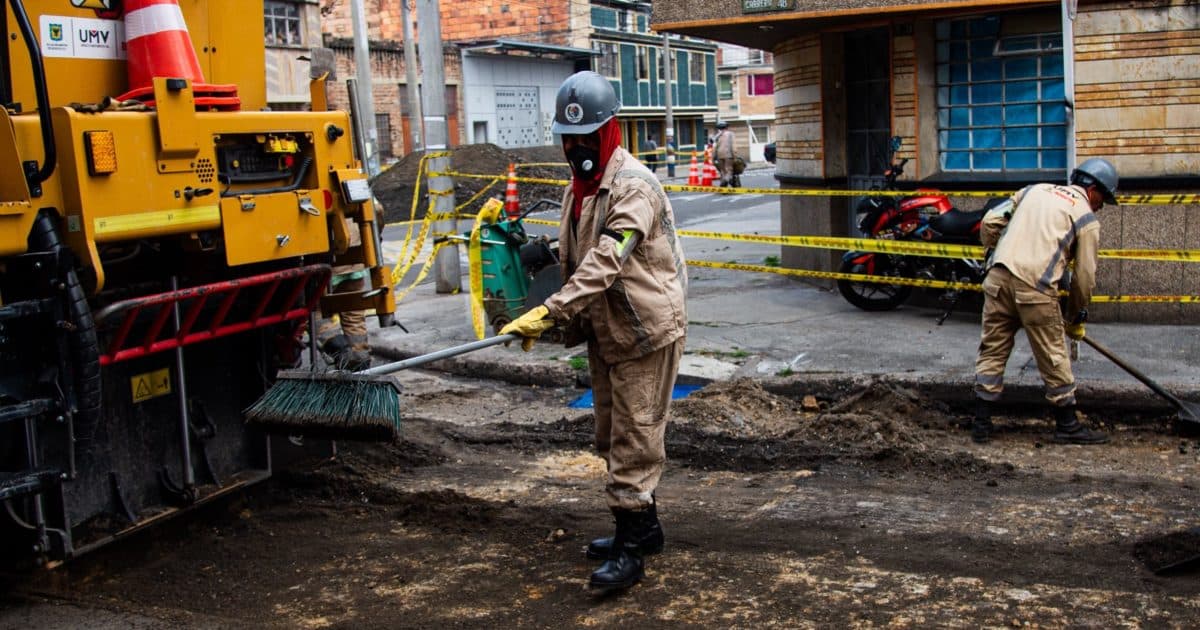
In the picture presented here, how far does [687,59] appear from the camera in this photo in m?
56.6

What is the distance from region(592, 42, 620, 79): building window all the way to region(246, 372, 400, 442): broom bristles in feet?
146

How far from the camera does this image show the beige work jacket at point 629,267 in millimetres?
4691

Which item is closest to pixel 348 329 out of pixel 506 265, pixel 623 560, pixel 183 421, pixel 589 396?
pixel 506 265

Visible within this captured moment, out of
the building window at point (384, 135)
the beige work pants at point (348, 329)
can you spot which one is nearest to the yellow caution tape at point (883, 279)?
the beige work pants at point (348, 329)

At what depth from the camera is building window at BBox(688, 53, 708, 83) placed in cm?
5700

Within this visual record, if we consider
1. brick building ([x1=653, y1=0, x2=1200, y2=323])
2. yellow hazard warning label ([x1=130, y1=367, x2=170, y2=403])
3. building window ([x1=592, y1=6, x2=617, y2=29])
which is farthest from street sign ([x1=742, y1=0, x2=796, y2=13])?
building window ([x1=592, y1=6, x2=617, y2=29])

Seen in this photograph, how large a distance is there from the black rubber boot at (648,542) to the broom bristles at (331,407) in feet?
3.22

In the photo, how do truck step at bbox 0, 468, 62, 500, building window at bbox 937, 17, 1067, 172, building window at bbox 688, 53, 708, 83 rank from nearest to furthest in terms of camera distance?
truck step at bbox 0, 468, 62, 500 → building window at bbox 937, 17, 1067, 172 → building window at bbox 688, 53, 708, 83

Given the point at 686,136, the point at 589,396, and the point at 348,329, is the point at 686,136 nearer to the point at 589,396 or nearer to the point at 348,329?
the point at 589,396

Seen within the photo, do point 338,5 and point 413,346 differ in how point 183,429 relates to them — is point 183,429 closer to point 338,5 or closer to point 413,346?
point 413,346

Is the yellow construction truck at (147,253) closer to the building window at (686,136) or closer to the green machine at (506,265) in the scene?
the green machine at (506,265)

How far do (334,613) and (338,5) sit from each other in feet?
142

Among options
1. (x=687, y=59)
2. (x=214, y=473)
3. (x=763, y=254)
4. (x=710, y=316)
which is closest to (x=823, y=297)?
(x=710, y=316)

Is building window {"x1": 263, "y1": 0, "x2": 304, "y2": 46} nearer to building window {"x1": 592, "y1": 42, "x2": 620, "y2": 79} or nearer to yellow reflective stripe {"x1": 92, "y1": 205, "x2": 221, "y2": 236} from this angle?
building window {"x1": 592, "y1": 42, "x2": 620, "y2": 79}
